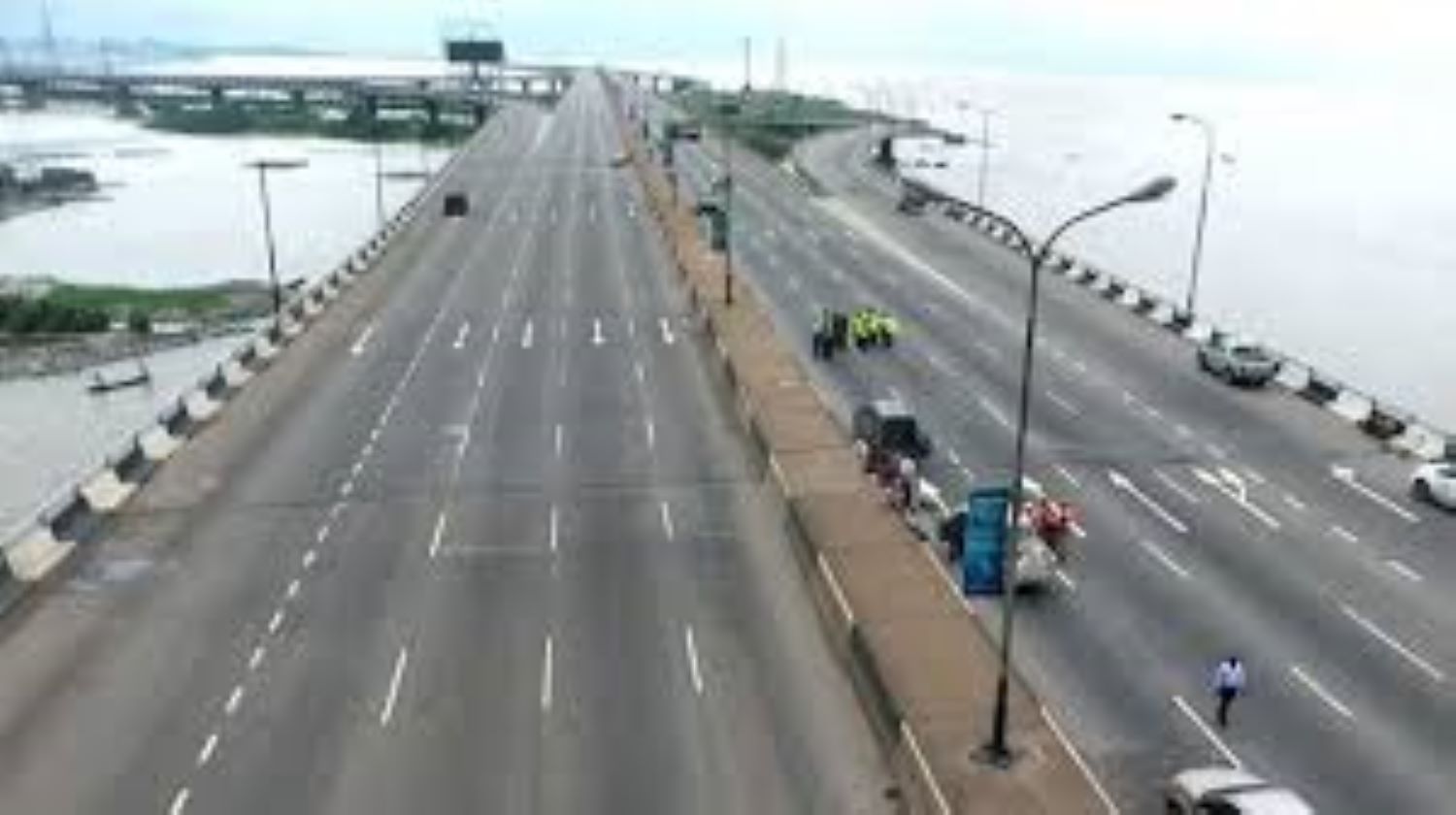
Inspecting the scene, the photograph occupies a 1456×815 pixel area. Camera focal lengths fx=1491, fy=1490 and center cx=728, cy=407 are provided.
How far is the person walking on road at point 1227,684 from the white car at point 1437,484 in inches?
691

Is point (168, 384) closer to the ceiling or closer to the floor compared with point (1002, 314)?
closer to the floor

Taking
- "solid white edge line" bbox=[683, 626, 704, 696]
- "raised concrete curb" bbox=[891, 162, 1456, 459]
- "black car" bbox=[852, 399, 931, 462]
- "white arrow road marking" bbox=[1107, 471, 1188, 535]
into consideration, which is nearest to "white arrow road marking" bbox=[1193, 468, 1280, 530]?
"white arrow road marking" bbox=[1107, 471, 1188, 535]

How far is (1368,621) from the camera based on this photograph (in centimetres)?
3606

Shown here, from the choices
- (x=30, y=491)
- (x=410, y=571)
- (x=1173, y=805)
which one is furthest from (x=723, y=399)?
(x=30, y=491)

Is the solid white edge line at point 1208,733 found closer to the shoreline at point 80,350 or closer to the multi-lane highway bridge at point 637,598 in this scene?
the multi-lane highway bridge at point 637,598

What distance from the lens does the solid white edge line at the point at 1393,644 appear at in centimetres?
3331

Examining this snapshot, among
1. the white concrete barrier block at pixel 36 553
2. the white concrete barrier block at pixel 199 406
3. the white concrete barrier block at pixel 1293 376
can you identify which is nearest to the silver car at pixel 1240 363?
the white concrete barrier block at pixel 1293 376

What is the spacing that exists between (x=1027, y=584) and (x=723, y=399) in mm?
21489

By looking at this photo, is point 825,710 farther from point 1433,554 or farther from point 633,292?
point 633,292

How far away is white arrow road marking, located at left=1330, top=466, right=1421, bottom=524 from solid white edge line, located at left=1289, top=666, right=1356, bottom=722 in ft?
43.2

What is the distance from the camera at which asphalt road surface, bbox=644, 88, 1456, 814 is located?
29984 mm

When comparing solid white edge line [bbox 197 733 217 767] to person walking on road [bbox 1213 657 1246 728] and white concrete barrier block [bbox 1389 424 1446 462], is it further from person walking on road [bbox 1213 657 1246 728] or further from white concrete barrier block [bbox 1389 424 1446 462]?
white concrete barrier block [bbox 1389 424 1446 462]

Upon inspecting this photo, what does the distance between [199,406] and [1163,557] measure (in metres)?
35.2

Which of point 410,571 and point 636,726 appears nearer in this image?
point 636,726
